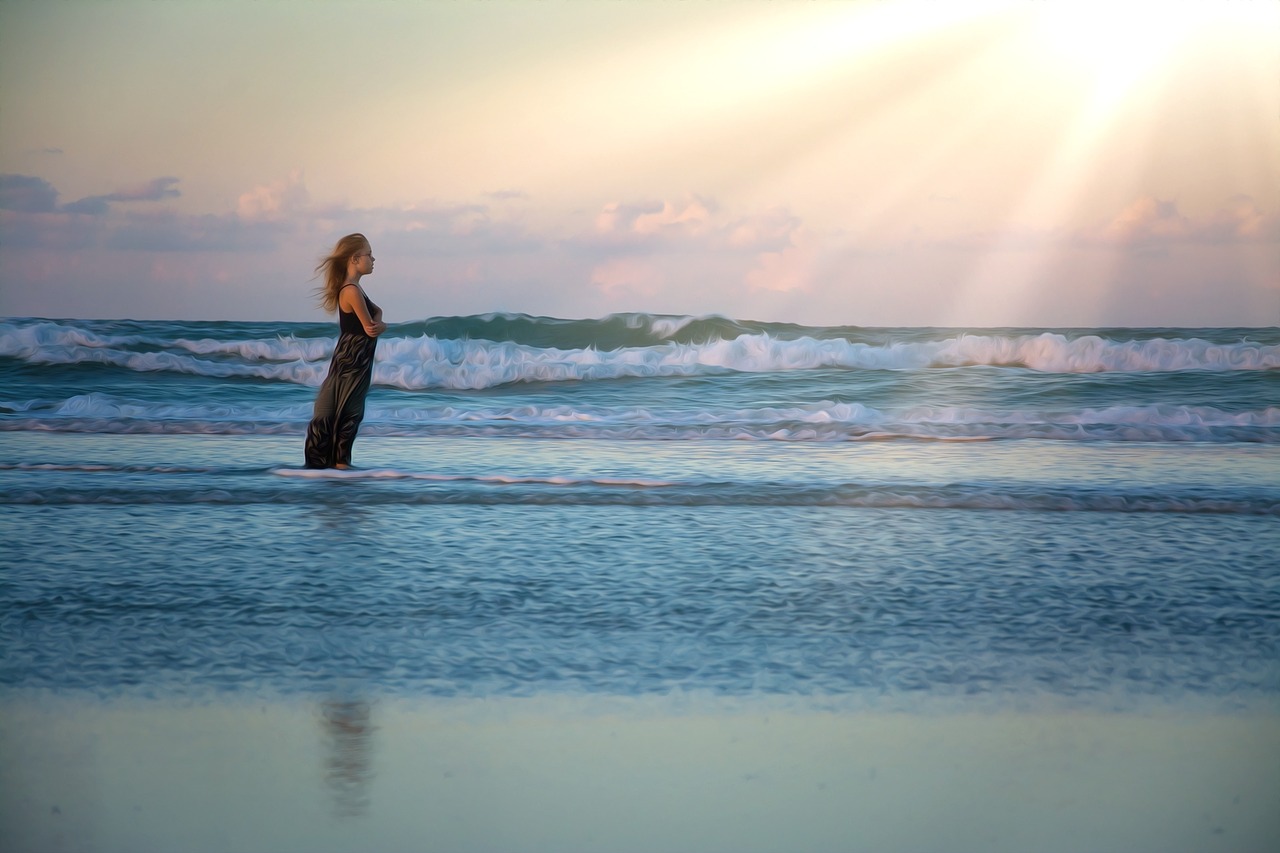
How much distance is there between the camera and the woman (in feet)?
13.9

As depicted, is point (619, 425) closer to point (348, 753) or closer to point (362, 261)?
point (362, 261)

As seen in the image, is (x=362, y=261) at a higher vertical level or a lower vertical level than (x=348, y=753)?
higher

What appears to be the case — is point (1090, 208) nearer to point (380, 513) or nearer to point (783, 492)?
Result: point (783, 492)

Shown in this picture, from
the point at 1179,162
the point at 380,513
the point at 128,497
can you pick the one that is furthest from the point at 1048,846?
the point at 1179,162

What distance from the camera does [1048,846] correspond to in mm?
1290

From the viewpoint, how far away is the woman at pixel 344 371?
424 cm

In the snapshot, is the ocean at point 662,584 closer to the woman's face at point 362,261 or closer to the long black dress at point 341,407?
the long black dress at point 341,407

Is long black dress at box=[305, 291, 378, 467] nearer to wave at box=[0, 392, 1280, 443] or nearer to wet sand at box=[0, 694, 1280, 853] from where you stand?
wave at box=[0, 392, 1280, 443]

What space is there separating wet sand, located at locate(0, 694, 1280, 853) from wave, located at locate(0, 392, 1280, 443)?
13.2 feet

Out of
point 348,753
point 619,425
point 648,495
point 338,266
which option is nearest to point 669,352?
point 619,425

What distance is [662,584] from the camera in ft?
7.99

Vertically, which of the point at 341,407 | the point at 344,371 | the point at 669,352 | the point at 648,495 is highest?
the point at 669,352

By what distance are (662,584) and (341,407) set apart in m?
2.29

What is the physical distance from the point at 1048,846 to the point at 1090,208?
944cm
